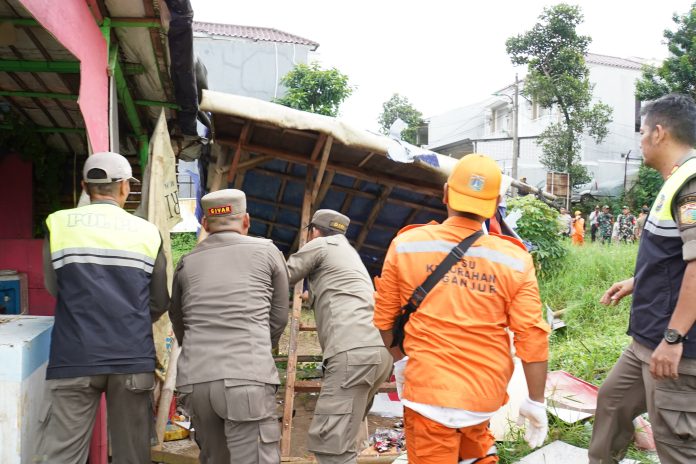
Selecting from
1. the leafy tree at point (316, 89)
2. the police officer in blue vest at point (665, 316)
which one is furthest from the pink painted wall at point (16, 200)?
the leafy tree at point (316, 89)

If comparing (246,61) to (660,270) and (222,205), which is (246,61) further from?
(660,270)

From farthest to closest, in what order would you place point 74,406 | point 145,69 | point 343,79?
point 343,79
point 145,69
point 74,406

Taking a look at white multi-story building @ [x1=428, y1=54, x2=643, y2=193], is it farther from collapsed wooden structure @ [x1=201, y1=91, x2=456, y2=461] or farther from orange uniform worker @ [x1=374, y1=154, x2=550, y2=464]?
orange uniform worker @ [x1=374, y1=154, x2=550, y2=464]

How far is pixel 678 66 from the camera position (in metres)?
20.5

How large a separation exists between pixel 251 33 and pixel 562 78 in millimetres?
13037

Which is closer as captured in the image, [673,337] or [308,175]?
[673,337]

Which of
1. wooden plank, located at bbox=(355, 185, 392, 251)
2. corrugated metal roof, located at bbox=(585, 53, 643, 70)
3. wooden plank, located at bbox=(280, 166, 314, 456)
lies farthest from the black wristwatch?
corrugated metal roof, located at bbox=(585, 53, 643, 70)

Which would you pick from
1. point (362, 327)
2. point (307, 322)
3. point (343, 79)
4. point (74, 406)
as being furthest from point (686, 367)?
point (343, 79)

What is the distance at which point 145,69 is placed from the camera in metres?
4.50

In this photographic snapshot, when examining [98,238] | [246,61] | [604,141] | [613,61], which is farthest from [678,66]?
[98,238]

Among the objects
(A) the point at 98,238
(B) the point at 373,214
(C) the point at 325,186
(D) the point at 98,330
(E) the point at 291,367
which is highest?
(C) the point at 325,186

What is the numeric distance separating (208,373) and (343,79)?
58.1 feet

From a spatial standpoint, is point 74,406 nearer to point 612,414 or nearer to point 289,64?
point 612,414

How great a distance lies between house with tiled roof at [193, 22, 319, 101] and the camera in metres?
22.4
